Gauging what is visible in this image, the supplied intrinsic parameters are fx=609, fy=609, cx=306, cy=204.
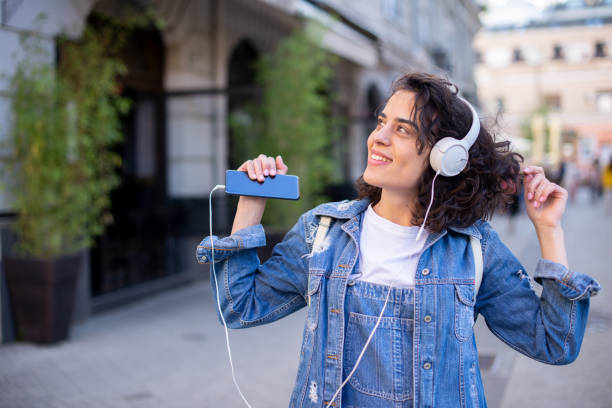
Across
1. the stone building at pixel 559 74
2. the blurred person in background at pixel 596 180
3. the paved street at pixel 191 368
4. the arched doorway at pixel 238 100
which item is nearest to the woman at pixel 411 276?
the paved street at pixel 191 368

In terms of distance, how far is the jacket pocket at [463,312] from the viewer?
167cm

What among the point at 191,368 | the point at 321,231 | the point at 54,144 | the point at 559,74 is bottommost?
the point at 191,368

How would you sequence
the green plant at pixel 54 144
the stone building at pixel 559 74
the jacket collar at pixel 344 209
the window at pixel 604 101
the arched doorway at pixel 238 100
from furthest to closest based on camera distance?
1. the window at pixel 604 101
2. the stone building at pixel 559 74
3. the arched doorway at pixel 238 100
4. the green plant at pixel 54 144
5. the jacket collar at pixel 344 209

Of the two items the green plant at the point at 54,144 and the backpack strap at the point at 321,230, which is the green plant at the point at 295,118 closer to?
the green plant at the point at 54,144

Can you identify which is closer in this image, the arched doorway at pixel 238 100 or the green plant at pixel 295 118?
the green plant at pixel 295 118

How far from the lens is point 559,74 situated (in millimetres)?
40875

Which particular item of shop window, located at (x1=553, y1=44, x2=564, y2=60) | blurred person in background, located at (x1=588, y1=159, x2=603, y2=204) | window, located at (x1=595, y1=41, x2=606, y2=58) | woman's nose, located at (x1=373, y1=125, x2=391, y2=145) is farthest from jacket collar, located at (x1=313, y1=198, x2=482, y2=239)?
shop window, located at (x1=553, y1=44, x2=564, y2=60)

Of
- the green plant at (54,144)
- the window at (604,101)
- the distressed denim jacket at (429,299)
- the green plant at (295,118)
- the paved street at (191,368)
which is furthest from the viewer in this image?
the window at (604,101)

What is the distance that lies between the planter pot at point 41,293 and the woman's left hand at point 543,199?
407 cm

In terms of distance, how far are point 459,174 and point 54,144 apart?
3.91 metres

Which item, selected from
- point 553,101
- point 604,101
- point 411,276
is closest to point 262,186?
point 411,276

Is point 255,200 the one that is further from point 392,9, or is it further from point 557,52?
point 557,52

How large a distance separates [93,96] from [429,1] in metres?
16.4

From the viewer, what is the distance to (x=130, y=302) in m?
6.65
